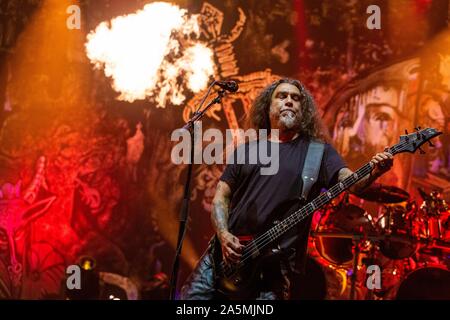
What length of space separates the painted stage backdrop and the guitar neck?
318 cm

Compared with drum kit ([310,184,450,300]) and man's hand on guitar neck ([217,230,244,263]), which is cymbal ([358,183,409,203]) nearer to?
drum kit ([310,184,450,300])

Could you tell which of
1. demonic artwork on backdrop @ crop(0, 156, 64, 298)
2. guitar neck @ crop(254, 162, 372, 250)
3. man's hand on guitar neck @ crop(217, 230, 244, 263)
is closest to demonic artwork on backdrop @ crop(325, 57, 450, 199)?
guitar neck @ crop(254, 162, 372, 250)

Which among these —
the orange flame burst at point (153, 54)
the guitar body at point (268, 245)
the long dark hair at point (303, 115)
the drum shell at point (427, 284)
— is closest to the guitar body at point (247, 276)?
the guitar body at point (268, 245)

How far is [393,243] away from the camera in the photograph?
19.4 ft

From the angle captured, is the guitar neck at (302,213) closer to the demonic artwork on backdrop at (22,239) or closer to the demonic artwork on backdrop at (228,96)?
the demonic artwork on backdrop at (228,96)

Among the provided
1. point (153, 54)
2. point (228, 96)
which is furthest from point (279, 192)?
point (153, 54)

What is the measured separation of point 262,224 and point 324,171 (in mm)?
581

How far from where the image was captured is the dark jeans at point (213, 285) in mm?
3553

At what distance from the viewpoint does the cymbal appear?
5.70 m

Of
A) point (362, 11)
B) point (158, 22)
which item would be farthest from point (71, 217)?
point (362, 11)

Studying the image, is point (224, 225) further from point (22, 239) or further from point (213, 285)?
point (22, 239)

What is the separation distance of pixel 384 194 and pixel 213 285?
2.74 metres

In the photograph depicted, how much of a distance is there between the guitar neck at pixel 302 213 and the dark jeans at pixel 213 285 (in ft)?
0.63

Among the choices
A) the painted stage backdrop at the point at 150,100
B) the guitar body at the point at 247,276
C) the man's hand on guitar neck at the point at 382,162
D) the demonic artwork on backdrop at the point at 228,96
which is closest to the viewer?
the man's hand on guitar neck at the point at 382,162
